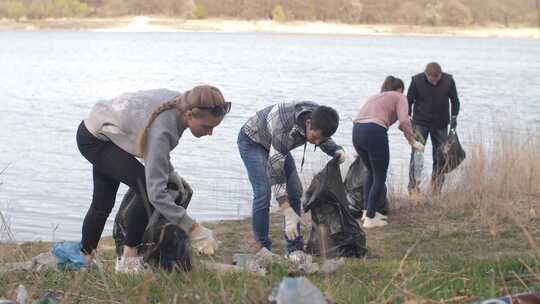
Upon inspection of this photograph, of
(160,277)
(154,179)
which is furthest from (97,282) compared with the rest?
(154,179)

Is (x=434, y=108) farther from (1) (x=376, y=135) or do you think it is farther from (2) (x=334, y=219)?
(2) (x=334, y=219)

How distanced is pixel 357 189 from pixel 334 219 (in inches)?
65.6

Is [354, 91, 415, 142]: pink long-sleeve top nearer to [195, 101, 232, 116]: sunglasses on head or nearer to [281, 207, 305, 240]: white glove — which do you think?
[281, 207, 305, 240]: white glove

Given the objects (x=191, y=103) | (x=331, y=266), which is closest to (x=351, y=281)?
(x=331, y=266)

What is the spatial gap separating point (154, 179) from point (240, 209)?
16.3ft

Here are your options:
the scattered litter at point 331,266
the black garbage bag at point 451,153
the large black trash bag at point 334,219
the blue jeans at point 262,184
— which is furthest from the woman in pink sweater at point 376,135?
the scattered litter at point 331,266

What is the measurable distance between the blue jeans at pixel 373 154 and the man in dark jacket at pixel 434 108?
1.40 metres

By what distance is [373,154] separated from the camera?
728 cm

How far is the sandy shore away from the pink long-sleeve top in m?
49.0

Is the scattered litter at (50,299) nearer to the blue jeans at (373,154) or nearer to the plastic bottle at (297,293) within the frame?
the plastic bottle at (297,293)

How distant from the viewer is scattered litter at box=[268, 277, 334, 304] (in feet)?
11.5

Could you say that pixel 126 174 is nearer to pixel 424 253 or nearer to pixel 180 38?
pixel 424 253

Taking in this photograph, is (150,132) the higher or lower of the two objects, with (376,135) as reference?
higher

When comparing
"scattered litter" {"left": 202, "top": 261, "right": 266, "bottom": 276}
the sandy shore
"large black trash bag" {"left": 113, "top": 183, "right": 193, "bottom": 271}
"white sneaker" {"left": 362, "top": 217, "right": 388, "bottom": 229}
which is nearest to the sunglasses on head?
"large black trash bag" {"left": 113, "top": 183, "right": 193, "bottom": 271}
